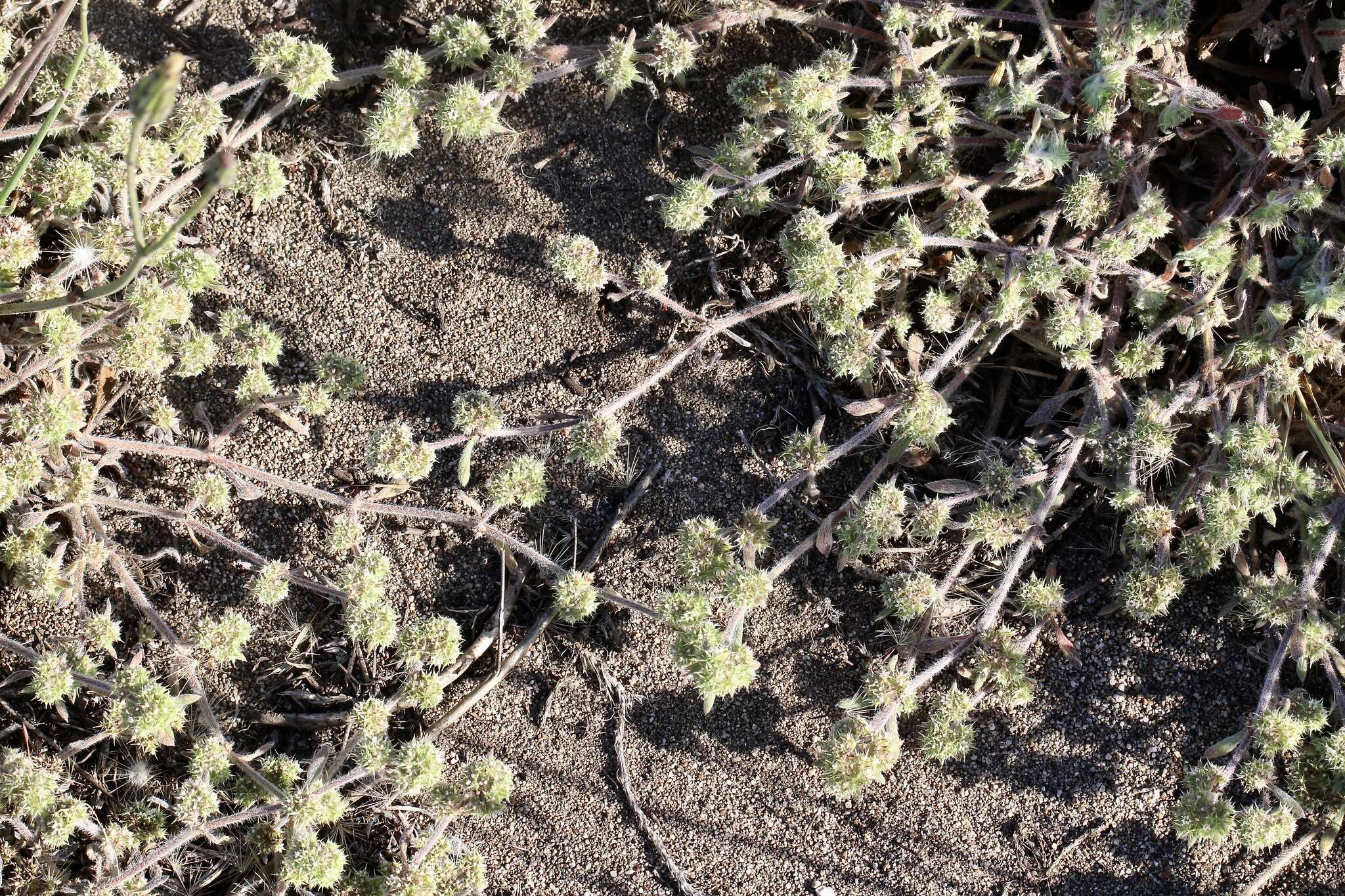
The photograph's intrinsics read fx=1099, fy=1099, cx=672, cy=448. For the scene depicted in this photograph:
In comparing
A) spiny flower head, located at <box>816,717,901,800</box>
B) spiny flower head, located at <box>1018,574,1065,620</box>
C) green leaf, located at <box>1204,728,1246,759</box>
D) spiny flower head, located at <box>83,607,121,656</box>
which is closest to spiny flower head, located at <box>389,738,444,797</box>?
spiny flower head, located at <box>83,607,121,656</box>

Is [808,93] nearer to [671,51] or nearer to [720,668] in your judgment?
[671,51]

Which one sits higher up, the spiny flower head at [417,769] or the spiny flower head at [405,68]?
the spiny flower head at [405,68]

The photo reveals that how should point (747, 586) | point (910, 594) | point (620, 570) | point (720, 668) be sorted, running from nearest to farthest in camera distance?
1. point (720, 668)
2. point (747, 586)
3. point (910, 594)
4. point (620, 570)

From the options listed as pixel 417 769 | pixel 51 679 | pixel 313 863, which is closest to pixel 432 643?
pixel 417 769

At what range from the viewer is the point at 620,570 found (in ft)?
9.78

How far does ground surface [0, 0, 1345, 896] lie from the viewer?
9.43ft

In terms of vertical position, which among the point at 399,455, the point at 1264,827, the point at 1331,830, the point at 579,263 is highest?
the point at 579,263

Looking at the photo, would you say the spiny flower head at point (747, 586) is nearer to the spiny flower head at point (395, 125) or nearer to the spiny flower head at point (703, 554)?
the spiny flower head at point (703, 554)

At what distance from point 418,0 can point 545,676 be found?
1.95 meters

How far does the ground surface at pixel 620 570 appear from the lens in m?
2.87

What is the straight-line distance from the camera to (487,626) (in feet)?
9.67

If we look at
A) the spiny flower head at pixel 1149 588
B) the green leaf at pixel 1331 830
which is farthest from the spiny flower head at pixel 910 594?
the green leaf at pixel 1331 830

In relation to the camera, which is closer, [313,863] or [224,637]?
[313,863]

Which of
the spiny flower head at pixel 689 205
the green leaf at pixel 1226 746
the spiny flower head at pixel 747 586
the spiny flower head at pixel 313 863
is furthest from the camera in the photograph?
the spiny flower head at pixel 689 205
